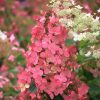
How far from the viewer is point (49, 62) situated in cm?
235

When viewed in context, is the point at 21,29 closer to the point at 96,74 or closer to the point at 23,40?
the point at 23,40

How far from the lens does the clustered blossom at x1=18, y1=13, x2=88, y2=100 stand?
2.31 meters

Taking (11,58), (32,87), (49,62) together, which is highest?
(49,62)

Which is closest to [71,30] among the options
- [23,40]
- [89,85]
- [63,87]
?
[63,87]

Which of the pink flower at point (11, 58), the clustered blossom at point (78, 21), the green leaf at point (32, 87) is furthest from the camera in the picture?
the pink flower at point (11, 58)

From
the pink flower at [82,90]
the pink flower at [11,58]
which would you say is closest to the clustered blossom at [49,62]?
Result: the pink flower at [82,90]

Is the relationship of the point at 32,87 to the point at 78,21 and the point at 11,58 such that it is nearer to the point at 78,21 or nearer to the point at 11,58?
the point at 78,21

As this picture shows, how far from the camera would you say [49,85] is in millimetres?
2344

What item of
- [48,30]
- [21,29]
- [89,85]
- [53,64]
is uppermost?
[48,30]

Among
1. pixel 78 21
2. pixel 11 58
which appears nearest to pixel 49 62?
pixel 78 21

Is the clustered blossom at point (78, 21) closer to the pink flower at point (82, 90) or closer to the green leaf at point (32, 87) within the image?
the pink flower at point (82, 90)

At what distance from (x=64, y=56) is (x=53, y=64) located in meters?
0.08

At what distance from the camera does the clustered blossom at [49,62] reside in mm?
2311

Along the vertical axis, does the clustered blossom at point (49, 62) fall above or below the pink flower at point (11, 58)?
above
